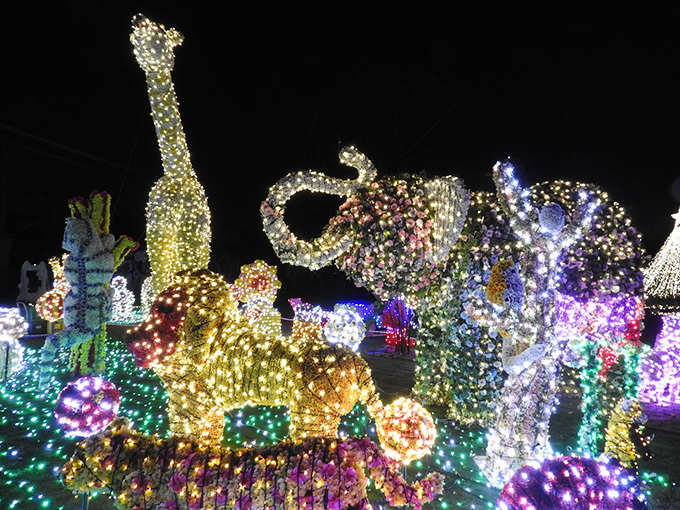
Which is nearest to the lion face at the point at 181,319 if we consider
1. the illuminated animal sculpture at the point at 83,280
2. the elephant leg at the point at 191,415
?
the elephant leg at the point at 191,415

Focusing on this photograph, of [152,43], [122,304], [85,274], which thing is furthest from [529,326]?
[122,304]

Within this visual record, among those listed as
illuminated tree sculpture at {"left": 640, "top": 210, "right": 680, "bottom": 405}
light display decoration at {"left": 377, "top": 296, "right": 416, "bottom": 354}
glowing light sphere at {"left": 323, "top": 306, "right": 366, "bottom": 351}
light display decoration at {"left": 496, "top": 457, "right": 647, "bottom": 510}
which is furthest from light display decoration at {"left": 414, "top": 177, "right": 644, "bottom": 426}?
light display decoration at {"left": 377, "top": 296, "right": 416, "bottom": 354}

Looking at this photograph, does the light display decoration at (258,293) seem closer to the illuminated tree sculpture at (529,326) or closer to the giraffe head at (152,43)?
the giraffe head at (152,43)

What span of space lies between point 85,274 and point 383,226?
176 inches

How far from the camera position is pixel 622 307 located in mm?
4535

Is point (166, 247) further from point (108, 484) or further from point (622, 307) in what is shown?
point (622, 307)

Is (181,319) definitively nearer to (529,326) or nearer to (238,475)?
(238,475)

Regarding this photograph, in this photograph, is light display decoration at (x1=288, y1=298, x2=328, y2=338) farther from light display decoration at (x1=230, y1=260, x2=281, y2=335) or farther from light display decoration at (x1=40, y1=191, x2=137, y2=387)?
light display decoration at (x1=40, y1=191, x2=137, y2=387)

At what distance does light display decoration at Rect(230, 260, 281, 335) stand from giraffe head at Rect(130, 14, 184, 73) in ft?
12.2

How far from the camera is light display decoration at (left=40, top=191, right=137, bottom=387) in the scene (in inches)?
230

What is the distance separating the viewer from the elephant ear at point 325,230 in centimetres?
427

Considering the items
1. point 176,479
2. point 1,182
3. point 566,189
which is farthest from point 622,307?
point 1,182

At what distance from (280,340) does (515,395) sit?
207 centimetres

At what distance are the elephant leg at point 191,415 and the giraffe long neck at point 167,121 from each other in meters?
4.50
